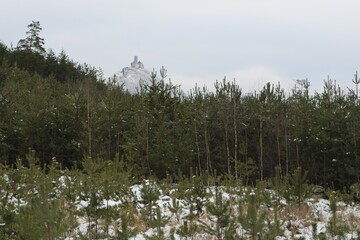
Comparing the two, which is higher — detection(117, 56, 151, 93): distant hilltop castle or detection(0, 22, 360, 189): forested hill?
detection(117, 56, 151, 93): distant hilltop castle

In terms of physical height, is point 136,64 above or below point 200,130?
above

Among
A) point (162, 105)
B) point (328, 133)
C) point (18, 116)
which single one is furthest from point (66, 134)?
point (328, 133)

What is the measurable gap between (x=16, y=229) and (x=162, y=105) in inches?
435

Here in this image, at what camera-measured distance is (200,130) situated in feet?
→ 51.9

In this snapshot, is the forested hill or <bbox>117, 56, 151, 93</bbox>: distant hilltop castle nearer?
the forested hill

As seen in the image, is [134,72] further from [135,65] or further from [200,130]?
[200,130]

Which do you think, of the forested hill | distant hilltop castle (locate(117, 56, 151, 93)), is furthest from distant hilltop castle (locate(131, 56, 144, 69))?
the forested hill

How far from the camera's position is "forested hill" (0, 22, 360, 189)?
13695mm

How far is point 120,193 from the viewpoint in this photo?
29.3 feet

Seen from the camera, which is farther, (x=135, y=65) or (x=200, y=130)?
(x=135, y=65)

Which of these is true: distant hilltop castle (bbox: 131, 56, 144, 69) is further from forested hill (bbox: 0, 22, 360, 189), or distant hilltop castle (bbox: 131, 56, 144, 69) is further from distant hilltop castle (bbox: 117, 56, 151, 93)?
forested hill (bbox: 0, 22, 360, 189)

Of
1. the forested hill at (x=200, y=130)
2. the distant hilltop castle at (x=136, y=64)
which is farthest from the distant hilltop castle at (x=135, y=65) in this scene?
the forested hill at (x=200, y=130)

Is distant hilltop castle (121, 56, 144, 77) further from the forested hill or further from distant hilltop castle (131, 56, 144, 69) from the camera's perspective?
the forested hill

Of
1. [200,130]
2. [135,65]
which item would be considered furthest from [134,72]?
[200,130]
